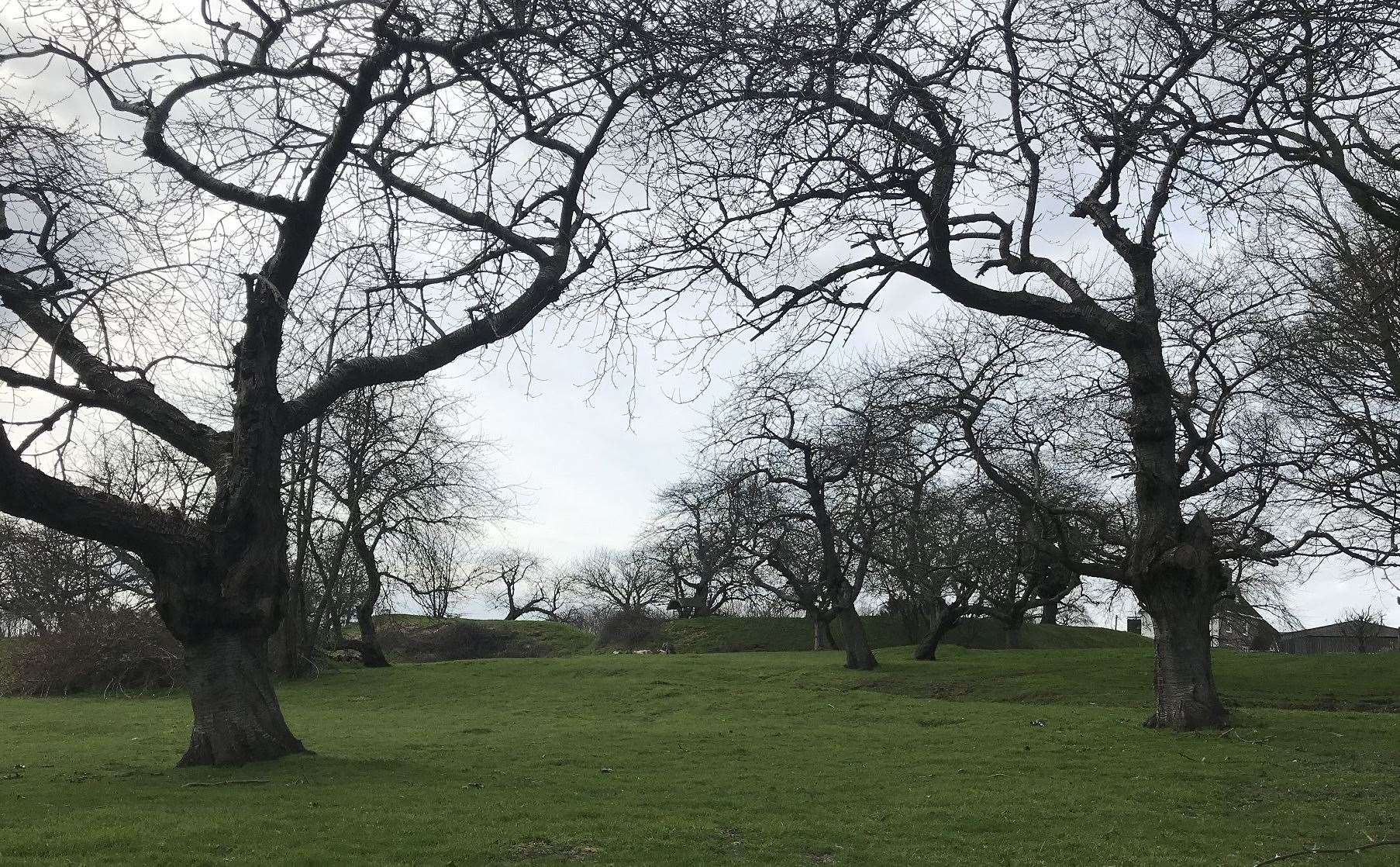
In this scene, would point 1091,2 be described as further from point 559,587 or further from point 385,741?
point 559,587

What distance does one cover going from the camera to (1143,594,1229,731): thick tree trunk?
14508 millimetres

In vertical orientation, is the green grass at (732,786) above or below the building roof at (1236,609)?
below

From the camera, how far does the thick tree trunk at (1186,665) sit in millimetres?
14508

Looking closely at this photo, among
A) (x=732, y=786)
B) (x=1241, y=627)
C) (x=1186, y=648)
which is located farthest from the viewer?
(x=1241, y=627)

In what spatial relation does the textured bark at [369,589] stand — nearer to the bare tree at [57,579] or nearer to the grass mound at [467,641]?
the bare tree at [57,579]

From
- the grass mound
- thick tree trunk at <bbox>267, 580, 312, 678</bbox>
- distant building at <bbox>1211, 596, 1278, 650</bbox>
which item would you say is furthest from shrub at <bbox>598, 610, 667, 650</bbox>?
distant building at <bbox>1211, 596, 1278, 650</bbox>

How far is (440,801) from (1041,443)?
13090mm

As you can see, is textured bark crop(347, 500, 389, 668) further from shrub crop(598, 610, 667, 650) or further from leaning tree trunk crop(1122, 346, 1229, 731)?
leaning tree trunk crop(1122, 346, 1229, 731)

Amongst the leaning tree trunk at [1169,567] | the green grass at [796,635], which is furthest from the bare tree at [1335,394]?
the green grass at [796,635]

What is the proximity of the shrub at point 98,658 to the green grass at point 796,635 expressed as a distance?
19.8 meters

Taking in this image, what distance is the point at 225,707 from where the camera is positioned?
37.2ft

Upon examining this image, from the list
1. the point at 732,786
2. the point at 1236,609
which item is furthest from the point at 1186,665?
the point at 1236,609

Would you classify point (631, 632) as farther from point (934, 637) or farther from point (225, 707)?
point (225, 707)

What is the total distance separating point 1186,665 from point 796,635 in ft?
96.8
